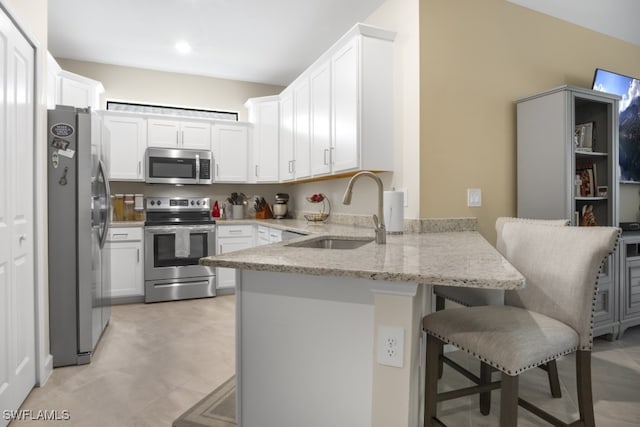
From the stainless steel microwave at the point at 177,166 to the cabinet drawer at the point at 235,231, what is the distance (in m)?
0.63

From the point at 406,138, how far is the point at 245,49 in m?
2.28

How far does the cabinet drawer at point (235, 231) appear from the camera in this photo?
4.39 m

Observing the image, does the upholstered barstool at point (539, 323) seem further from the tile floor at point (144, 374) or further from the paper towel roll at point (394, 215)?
the tile floor at point (144, 374)

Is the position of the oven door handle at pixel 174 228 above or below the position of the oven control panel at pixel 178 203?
below

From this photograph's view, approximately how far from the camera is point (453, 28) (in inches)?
107

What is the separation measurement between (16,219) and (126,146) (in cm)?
259

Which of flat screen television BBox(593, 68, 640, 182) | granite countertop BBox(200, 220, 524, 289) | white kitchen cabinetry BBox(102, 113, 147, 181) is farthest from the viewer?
white kitchen cabinetry BBox(102, 113, 147, 181)

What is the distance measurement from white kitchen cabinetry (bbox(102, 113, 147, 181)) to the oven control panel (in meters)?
0.36

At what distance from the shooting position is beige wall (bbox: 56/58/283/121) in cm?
445

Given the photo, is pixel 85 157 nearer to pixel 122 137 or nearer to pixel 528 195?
pixel 122 137

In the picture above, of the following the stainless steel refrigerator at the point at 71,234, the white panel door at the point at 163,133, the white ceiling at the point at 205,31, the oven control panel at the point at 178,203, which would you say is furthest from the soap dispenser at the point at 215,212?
the stainless steel refrigerator at the point at 71,234

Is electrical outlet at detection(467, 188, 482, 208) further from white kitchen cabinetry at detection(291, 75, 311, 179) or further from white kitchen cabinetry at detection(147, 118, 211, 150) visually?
white kitchen cabinetry at detection(147, 118, 211, 150)

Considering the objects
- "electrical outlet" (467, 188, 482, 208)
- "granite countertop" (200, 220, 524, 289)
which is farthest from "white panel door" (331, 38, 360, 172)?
"granite countertop" (200, 220, 524, 289)

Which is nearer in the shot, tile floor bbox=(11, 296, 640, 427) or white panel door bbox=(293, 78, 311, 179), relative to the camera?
tile floor bbox=(11, 296, 640, 427)
